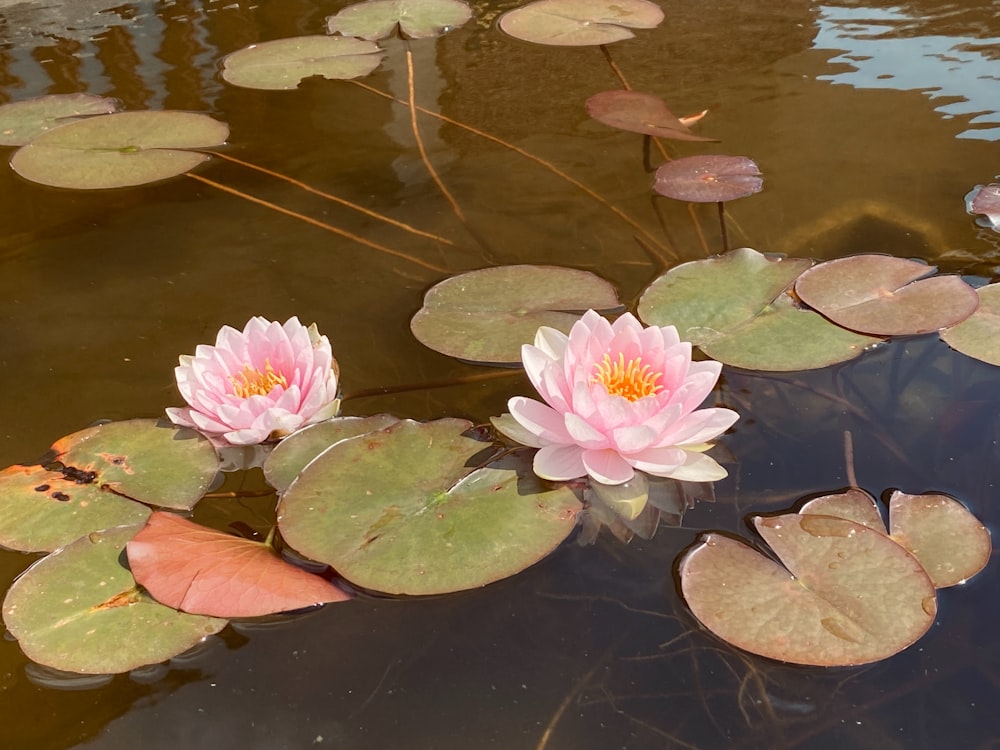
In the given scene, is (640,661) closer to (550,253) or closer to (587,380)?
(587,380)

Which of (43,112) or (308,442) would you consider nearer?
(308,442)

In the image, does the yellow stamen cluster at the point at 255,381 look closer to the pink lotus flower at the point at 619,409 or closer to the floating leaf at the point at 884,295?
the pink lotus flower at the point at 619,409

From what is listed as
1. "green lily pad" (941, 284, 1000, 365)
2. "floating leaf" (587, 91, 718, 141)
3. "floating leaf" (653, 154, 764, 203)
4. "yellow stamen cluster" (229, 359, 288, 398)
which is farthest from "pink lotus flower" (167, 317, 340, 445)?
"floating leaf" (587, 91, 718, 141)

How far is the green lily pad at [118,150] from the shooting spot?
2.33 meters

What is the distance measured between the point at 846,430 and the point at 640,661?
608 millimetres

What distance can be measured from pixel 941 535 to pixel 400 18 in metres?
2.73

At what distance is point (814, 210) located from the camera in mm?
2104

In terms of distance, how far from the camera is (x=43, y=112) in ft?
8.77

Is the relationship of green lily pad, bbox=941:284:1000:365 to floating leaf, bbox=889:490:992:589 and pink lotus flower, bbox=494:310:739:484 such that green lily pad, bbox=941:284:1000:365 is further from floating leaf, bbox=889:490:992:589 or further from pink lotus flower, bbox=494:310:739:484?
pink lotus flower, bbox=494:310:739:484

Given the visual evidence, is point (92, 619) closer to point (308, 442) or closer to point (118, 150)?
point (308, 442)

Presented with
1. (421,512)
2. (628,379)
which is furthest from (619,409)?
(421,512)

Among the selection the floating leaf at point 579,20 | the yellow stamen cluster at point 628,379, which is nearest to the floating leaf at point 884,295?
the yellow stamen cluster at point 628,379

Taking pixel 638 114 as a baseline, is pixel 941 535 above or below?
below

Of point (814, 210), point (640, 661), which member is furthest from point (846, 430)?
point (814, 210)
